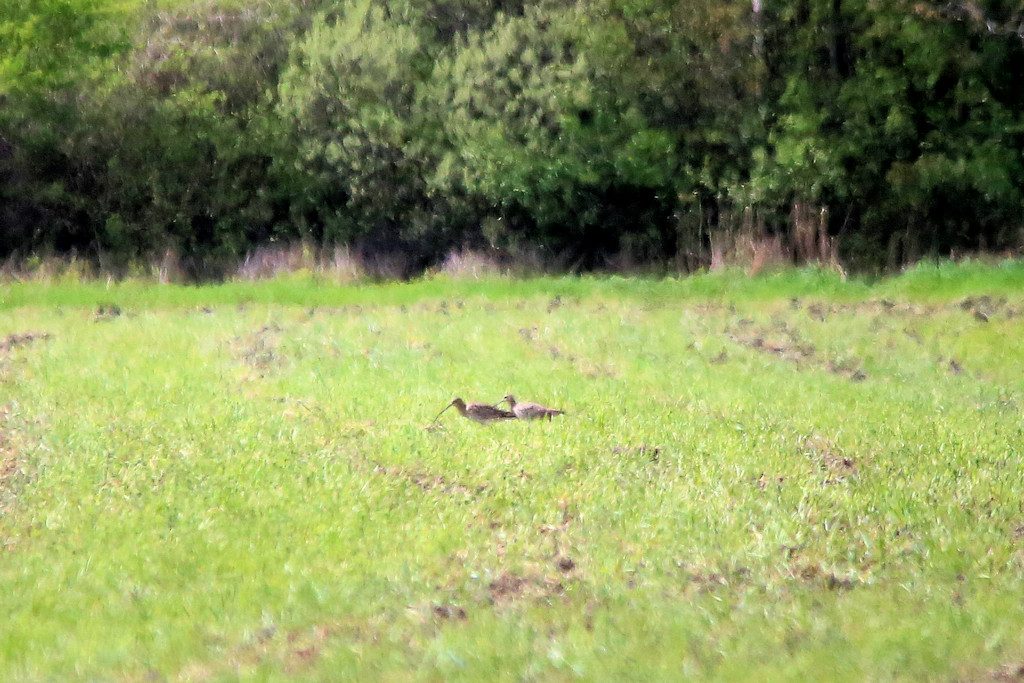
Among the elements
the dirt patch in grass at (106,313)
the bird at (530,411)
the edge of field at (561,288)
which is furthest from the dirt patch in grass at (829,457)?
the dirt patch in grass at (106,313)

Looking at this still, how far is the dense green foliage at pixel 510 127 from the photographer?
86.8 feet

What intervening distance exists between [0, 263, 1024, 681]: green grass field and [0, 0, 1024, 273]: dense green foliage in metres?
11.5

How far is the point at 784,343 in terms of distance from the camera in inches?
635

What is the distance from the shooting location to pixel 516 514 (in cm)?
800

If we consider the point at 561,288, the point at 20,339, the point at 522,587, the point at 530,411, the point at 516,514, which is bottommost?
the point at 561,288

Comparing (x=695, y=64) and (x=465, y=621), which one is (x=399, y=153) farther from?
(x=465, y=621)

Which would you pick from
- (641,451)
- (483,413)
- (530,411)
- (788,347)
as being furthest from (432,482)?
(788,347)

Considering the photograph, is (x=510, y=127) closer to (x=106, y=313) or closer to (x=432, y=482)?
(x=106, y=313)

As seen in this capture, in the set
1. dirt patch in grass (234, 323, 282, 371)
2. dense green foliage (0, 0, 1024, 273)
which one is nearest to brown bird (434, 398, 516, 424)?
dirt patch in grass (234, 323, 282, 371)

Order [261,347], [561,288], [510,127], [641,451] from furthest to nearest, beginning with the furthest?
[510,127] < [561,288] < [261,347] < [641,451]

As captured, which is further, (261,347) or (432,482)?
(261,347)

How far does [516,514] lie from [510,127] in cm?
2280

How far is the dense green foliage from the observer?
26.5m

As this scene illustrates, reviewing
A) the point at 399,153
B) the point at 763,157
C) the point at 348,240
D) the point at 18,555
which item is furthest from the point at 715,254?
the point at 18,555
